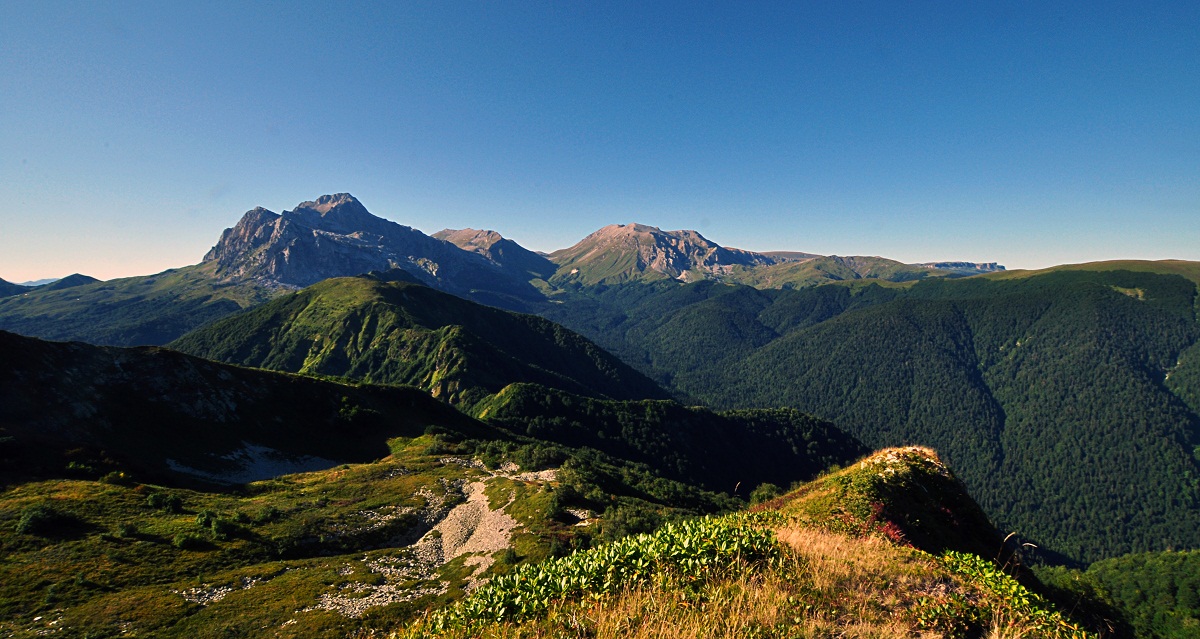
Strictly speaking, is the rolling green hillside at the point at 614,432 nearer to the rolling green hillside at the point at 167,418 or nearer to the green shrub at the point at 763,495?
the rolling green hillside at the point at 167,418

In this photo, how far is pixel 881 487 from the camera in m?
24.2

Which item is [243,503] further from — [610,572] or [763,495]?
[763,495]

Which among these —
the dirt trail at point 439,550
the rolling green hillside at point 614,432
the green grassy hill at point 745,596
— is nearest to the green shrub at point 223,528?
the dirt trail at point 439,550

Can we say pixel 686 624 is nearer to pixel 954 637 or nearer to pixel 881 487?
pixel 954 637

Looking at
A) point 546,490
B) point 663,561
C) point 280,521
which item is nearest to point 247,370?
point 280,521

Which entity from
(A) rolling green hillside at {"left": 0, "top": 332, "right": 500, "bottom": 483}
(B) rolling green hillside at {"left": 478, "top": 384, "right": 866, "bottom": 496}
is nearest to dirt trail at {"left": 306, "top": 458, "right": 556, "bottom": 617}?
(A) rolling green hillside at {"left": 0, "top": 332, "right": 500, "bottom": 483}

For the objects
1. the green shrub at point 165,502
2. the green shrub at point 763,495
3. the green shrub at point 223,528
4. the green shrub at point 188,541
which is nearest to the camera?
the green shrub at point 188,541

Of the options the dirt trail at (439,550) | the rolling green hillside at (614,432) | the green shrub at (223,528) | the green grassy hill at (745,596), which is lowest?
the rolling green hillside at (614,432)

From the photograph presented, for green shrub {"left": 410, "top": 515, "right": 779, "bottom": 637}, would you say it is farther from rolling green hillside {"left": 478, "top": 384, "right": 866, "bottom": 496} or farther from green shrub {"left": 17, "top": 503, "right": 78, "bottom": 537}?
rolling green hillside {"left": 478, "top": 384, "right": 866, "bottom": 496}

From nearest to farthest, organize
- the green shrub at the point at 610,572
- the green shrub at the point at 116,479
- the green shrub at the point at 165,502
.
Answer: the green shrub at the point at 610,572, the green shrub at the point at 165,502, the green shrub at the point at 116,479

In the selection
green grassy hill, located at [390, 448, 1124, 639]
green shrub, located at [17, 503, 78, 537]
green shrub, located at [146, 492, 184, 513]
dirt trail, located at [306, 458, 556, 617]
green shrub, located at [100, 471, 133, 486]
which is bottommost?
dirt trail, located at [306, 458, 556, 617]

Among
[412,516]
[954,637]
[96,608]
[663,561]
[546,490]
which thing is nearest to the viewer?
[954,637]

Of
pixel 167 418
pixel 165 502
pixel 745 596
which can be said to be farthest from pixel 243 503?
pixel 745 596

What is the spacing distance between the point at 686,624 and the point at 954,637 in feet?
19.7
